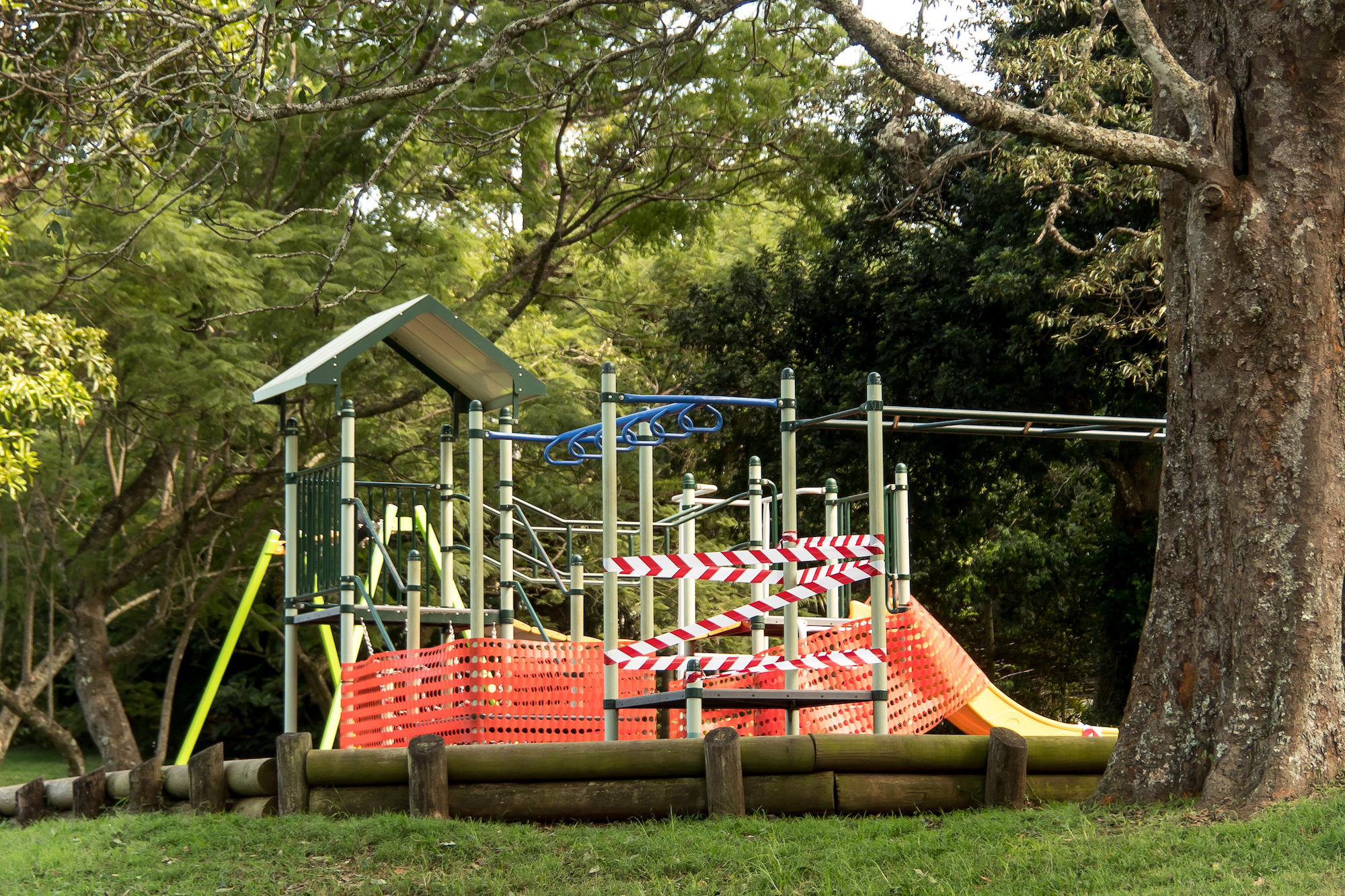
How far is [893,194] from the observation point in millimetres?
17391

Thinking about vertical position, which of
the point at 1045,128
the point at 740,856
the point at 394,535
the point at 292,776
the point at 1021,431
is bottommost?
the point at 740,856

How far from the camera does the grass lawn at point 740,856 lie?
561cm

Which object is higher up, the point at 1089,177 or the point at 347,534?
the point at 1089,177

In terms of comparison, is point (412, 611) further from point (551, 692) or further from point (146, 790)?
point (146, 790)

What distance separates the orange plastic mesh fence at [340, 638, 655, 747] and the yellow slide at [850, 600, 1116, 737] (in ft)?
9.21

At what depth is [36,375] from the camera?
12.6m

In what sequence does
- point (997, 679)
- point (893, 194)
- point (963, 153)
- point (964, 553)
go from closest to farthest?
point (963, 153)
point (893, 194)
point (964, 553)
point (997, 679)

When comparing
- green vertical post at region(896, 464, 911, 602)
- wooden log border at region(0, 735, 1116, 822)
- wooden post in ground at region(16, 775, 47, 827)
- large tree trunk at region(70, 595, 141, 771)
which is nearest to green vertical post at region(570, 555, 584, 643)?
wooden log border at region(0, 735, 1116, 822)

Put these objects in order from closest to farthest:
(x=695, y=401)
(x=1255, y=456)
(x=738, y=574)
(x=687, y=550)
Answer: (x=1255, y=456) → (x=738, y=574) → (x=695, y=401) → (x=687, y=550)

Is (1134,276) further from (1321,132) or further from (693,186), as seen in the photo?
(1321,132)

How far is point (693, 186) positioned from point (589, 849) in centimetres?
1212

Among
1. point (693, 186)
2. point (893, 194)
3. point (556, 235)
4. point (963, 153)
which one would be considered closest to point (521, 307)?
point (556, 235)

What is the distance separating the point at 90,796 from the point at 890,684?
5542mm

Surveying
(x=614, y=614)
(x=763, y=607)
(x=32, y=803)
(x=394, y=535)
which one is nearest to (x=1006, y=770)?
(x=763, y=607)
